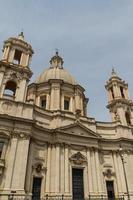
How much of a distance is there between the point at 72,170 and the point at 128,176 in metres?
7.40

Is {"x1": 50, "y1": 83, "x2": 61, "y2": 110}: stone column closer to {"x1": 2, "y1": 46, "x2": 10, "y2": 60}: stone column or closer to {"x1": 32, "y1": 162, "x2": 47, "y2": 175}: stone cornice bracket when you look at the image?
{"x1": 2, "y1": 46, "x2": 10, "y2": 60}: stone column

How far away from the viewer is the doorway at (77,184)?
23266mm

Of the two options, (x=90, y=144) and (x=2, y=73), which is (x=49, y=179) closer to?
(x=90, y=144)

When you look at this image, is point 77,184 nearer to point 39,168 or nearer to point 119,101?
point 39,168

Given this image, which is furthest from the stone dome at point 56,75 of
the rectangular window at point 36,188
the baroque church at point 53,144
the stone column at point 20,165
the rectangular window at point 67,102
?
the rectangular window at point 36,188

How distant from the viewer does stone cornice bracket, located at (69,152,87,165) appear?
24.8m

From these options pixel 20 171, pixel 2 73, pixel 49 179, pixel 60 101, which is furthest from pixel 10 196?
pixel 60 101

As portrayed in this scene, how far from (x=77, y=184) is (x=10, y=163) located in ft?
28.6

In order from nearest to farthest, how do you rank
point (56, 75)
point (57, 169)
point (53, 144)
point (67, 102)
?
1. point (57, 169)
2. point (53, 144)
3. point (67, 102)
4. point (56, 75)

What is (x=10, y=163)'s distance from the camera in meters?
19.9

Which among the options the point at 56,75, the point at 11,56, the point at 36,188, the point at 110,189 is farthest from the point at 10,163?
the point at 56,75

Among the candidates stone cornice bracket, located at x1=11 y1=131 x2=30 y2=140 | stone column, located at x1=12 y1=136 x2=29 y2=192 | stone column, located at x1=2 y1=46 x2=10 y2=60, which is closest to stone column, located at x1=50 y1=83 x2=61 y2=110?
stone column, located at x1=2 y1=46 x2=10 y2=60

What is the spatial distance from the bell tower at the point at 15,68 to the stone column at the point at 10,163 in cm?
547

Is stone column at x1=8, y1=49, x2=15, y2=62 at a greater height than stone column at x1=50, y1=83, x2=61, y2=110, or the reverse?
stone column at x1=8, y1=49, x2=15, y2=62
